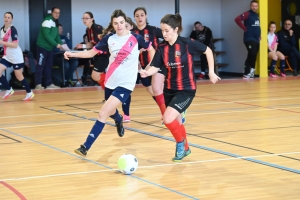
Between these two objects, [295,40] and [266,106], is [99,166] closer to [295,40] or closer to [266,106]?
[266,106]

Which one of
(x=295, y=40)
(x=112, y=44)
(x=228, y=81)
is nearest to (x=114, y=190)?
(x=112, y=44)

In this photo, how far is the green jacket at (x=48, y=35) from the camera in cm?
1559

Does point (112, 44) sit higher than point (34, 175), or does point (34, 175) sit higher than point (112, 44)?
point (112, 44)

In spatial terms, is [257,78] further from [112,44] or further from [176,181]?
[176,181]

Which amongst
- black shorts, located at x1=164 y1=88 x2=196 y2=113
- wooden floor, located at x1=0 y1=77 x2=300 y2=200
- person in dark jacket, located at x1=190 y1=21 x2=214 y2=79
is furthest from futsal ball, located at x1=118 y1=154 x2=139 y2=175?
person in dark jacket, located at x1=190 y1=21 x2=214 y2=79

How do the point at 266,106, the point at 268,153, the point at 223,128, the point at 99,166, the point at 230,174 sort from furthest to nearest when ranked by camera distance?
the point at 266,106 < the point at 223,128 < the point at 268,153 < the point at 99,166 < the point at 230,174

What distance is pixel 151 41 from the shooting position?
9961mm

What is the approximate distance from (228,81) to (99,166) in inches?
451

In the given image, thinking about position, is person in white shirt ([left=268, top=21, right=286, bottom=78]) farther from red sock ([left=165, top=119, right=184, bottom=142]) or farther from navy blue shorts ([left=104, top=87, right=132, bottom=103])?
red sock ([left=165, top=119, right=184, bottom=142])

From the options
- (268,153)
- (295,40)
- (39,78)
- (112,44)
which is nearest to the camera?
(268,153)

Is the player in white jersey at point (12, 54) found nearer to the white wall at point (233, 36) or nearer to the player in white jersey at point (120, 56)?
the player in white jersey at point (120, 56)

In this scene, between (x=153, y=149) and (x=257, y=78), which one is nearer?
(x=153, y=149)

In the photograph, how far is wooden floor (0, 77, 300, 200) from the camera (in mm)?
5695

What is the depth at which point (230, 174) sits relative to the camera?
6.26 meters
